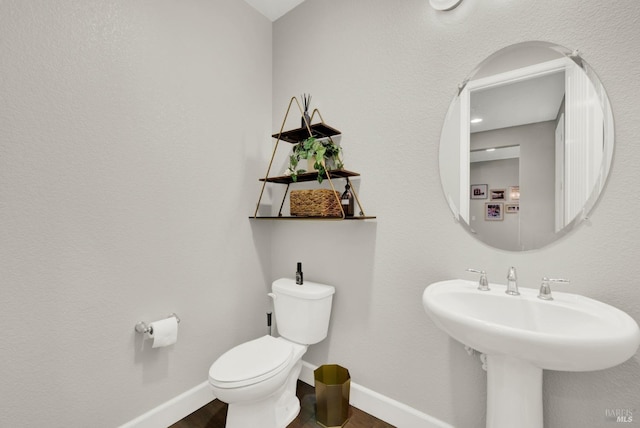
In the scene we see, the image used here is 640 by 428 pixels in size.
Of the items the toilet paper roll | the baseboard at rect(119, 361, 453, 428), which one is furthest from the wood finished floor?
the toilet paper roll

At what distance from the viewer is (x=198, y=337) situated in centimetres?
172

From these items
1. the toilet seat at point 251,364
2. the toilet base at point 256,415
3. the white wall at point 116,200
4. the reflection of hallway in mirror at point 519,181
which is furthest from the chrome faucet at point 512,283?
the white wall at point 116,200

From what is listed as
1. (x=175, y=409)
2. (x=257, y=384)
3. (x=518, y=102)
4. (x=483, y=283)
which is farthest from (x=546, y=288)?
(x=175, y=409)

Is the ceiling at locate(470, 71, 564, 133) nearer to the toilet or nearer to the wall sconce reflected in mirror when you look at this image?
the wall sconce reflected in mirror

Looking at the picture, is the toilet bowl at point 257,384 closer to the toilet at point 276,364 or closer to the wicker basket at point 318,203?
the toilet at point 276,364

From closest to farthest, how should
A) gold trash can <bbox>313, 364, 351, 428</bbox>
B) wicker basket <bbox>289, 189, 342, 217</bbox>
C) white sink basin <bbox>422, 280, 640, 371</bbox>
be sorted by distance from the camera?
white sink basin <bbox>422, 280, 640, 371</bbox> < gold trash can <bbox>313, 364, 351, 428</bbox> < wicker basket <bbox>289, 189, 342, 217</bbox>

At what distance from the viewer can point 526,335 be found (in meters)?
0.82

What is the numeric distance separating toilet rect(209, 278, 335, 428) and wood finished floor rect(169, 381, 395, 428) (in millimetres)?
71

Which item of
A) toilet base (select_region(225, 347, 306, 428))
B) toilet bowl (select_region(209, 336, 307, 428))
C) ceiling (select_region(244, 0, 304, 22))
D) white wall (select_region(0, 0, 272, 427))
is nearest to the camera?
white wall (select_region(0, 0, 272, 427))

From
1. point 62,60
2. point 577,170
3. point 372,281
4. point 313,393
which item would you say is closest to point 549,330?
point 577,170

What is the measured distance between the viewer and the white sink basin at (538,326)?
791 millimetres

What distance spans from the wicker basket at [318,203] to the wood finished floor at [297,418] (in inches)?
46.4

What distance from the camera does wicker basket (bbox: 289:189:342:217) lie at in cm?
164

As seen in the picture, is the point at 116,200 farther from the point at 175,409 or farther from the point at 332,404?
the point at 332,404
